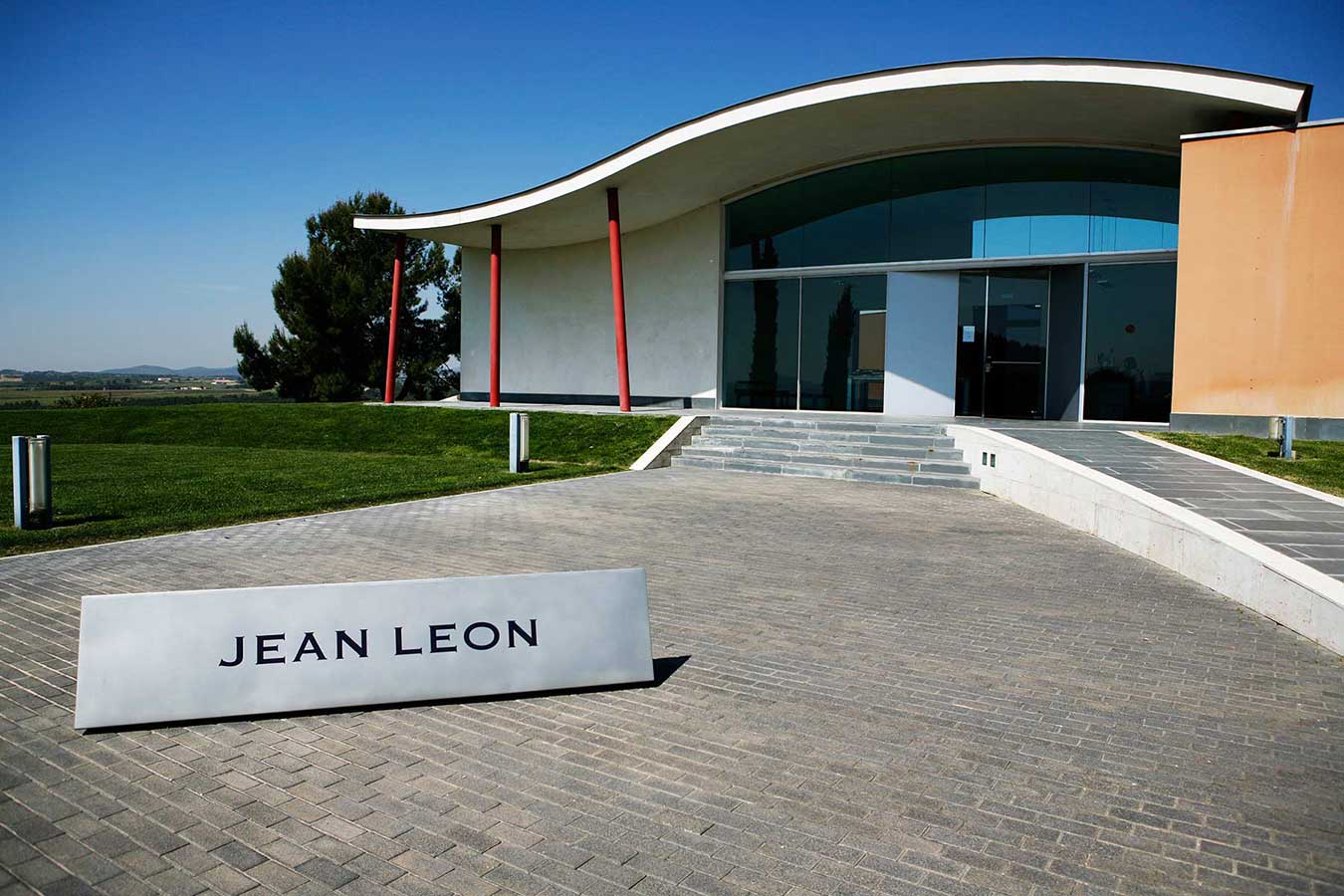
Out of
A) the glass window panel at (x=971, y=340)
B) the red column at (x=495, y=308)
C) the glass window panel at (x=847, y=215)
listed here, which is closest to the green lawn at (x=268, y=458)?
the red column at (x=495, y=308)

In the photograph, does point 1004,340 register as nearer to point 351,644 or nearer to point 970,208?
point 970,208

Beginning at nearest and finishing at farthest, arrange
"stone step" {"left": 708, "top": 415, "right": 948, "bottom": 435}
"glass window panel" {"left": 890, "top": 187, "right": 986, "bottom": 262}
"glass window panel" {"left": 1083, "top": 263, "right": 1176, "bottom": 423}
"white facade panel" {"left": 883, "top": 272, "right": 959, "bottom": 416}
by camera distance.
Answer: "stone step" {"left": 708, "top": 415, "right": 948, "bottom": 435}, "glass window panel" {"left": 1083, "top": 263, "right": 1176, "bottom": 423}, "glass window panel" {"left": 890, "top": 187, "right": 986, "bottom": 262}, "white facade panel" {"left": 883, "top": 272, "right": 959, "bottom": 416}

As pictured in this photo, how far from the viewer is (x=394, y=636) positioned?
5.07 m

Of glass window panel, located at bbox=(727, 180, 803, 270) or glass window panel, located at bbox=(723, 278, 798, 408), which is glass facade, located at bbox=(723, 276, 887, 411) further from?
glass window panel, located at bbox=(727, 180, 803, 270)

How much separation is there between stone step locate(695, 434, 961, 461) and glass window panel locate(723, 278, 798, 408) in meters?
5.39

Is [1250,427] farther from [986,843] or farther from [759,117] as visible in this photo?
[986,843]

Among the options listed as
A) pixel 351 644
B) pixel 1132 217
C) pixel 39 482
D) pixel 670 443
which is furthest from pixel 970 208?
pixel 351 644

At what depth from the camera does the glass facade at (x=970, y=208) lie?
18953mm

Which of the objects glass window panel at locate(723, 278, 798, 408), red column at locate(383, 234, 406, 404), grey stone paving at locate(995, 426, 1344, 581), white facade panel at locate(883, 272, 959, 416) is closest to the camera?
grey stone paving at locate(995, 426, 1344, 581)

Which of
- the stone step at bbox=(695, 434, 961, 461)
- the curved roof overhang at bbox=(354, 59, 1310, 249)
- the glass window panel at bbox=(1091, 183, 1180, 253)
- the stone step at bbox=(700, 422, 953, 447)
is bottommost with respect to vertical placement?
the stone step at bbox=(695, 434, 961, 461)

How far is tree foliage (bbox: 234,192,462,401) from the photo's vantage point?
3694 cm

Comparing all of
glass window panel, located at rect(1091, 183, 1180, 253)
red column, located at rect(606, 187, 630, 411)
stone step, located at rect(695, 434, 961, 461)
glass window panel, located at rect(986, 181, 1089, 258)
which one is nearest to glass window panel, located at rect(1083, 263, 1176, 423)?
glass window panel, located at rect(1091, 183, 1180, 253)

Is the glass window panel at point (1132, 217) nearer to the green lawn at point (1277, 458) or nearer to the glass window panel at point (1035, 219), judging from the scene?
the glass window panel at point (1035, 219)

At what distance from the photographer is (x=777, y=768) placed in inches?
168
